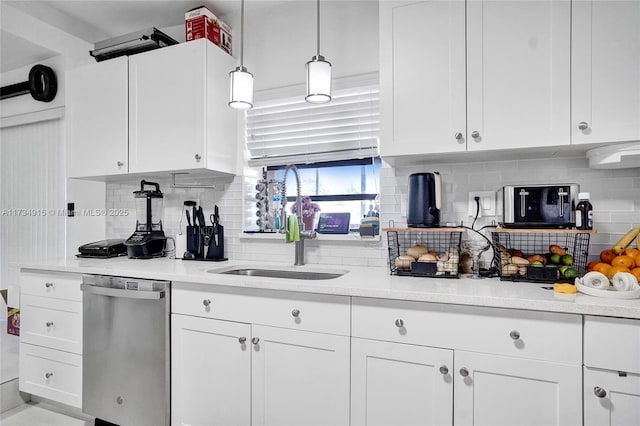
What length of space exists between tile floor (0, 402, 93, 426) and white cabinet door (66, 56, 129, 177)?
1585mm

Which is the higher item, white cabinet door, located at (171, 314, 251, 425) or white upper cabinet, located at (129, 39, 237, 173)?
white upper cabinet, located at (129, 39, 237, 173)

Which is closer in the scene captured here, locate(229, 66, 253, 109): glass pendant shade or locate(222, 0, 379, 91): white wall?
locate(229, 66, 253, 109): glass pendant shade

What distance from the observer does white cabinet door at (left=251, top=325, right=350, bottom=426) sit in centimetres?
167

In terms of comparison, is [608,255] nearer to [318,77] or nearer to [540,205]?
[540,205]

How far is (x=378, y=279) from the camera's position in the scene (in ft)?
6.10

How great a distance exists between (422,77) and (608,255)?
1165 millimetres

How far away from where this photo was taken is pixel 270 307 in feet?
5.91

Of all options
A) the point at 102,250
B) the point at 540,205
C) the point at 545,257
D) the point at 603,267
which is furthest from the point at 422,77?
the point at 102,250

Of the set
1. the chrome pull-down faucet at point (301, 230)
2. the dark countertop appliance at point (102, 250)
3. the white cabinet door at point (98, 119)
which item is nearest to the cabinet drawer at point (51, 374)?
the dark countertop appliance at point (102, 250)

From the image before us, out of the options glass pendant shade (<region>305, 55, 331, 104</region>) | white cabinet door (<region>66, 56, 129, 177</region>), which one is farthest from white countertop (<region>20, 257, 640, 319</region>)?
glass pendant shade (<region>305, 55, 331, 104</region>)

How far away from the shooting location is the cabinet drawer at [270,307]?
1.68 metres

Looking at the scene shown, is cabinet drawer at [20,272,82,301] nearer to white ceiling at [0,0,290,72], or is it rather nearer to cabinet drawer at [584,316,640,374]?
white ceiling at [0,0,290,72]

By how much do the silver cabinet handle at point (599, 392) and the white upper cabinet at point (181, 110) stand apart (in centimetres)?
217

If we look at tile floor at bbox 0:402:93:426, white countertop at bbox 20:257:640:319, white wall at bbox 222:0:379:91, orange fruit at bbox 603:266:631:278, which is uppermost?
white wall at bbox 222:0:379:91
